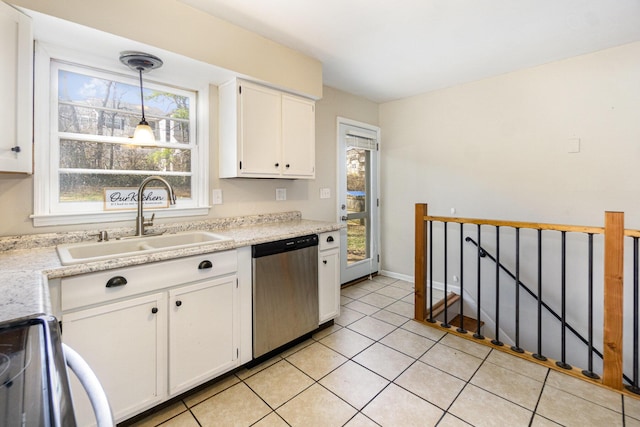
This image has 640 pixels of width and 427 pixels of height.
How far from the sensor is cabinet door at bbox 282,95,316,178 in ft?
8.71

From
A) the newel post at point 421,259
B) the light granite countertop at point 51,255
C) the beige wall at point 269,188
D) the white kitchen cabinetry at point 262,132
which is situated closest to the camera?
the light granite countertop at point 51,255

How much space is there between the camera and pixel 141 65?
1.96 meters

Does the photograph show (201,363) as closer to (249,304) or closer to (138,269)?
(249,304)

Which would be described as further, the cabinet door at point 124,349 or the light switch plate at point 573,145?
the light switch plate at point 573,145

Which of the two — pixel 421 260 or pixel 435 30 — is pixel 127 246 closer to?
pixel 421 260

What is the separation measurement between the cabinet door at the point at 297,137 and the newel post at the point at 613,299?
7.35ft

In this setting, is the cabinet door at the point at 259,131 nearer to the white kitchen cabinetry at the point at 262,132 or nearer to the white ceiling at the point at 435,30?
the white kitchen cabinetry at the point at 262,132

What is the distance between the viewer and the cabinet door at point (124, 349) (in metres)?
1.41

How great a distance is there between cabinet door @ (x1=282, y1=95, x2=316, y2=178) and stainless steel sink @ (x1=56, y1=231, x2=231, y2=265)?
36.9 inches

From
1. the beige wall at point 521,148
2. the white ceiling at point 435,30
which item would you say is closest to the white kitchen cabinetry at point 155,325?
the white ceiling at point 435,30

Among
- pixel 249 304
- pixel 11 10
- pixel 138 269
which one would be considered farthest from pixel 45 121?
pixel 249 304

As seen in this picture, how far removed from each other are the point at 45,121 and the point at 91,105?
0.29 meters

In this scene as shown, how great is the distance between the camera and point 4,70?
54.6 inches

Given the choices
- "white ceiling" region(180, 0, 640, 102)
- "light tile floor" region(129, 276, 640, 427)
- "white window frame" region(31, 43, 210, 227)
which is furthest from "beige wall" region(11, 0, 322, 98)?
"light tile floor" region(129, 276, 640, 427)
